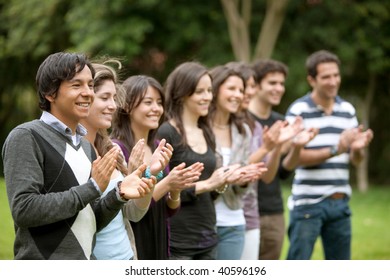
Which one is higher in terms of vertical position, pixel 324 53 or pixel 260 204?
pixel 324 53

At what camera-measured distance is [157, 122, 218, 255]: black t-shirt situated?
4.42m

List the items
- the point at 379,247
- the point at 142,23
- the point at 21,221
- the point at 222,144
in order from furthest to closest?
the point at 142,23 → the point at 379,247 → the point at 222,144 → the point at 21,221

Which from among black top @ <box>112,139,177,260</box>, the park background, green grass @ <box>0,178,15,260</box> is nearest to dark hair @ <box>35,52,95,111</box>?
black top @ <box>112,139,177,260</box>

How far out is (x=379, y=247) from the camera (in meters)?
8.51

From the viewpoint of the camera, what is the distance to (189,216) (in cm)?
449

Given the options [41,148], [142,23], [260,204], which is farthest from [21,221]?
[142,23]

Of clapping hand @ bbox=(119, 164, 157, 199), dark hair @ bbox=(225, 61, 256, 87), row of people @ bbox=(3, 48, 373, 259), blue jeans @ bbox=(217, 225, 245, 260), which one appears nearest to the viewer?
row of people @ bbox=(3, 48, 373, 259)

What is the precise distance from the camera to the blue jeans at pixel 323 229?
5.54 meters

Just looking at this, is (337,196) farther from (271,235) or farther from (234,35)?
(234,35)

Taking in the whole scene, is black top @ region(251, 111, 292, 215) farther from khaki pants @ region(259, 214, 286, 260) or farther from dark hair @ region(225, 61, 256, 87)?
dark hair @ region(225, 61, 256, 87)

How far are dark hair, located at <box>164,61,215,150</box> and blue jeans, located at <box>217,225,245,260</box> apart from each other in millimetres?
586
